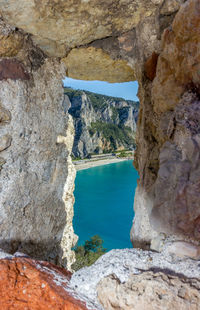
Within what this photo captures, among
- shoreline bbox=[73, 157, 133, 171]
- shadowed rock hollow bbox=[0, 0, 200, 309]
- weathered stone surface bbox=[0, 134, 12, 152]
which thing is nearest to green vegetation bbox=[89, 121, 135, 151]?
shoreline bbox=[73, 157, 133, 171]

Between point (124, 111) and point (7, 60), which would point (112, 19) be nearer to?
point (7, 60)

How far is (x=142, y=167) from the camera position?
2.05 m

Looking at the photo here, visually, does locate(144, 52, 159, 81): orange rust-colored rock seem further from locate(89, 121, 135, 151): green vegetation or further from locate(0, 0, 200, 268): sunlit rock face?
locate(89, 121, 135, 151): green vegetation

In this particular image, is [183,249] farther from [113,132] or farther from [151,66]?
[113,132]

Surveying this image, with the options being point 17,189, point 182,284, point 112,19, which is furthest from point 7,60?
point 182,284

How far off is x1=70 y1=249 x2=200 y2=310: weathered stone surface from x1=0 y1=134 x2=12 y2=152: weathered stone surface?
43.5 inches

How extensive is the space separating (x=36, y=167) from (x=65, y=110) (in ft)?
2.37

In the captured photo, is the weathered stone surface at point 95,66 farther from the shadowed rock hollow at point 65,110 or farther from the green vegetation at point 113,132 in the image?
the green vegetation at point 113,132

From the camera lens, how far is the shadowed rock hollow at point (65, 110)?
1.26m

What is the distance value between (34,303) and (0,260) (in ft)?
0.87

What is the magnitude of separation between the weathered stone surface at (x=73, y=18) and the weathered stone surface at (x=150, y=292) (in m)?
1.67

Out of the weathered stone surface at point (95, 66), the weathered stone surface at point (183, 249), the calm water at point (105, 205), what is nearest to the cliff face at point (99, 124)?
the calm water at point (105, 205)

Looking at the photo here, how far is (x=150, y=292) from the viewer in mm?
859

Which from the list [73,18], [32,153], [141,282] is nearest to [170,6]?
[73,18]
